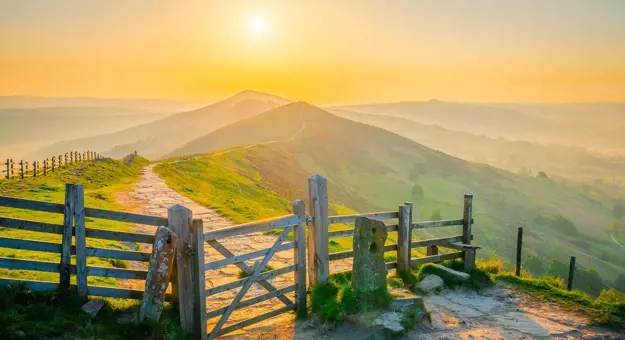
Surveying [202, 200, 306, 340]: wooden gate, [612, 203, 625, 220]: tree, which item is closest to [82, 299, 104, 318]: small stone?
[202, 200, 306, 340]: wooden gate

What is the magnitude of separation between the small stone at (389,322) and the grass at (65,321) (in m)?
3.62

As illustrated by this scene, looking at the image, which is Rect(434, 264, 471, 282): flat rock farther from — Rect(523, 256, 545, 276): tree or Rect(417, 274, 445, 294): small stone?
Rect(523, 256, 545, 276): tree

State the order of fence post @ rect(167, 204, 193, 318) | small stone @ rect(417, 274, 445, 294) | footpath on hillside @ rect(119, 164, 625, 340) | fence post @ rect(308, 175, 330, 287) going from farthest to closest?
small stone @ rect(417, 274, 445, 294), fence post @ rect(308, 175, 330, 287), footpath on hillside @ rect(119, 164, 625, 340), fence post @ rect(167, 204, 193, 318)

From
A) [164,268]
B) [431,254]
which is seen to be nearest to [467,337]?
[431,254]

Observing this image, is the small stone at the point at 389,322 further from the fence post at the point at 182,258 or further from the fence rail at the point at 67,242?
the fence rail at the point at 67,242

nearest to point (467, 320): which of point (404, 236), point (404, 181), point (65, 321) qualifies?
point (404, 236)

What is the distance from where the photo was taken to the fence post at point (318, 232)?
32.0ft

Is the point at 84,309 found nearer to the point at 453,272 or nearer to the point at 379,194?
the point at 453,272

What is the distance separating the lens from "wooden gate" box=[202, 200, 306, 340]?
319 inches

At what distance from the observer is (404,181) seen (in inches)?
4262

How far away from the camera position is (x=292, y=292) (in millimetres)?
10289

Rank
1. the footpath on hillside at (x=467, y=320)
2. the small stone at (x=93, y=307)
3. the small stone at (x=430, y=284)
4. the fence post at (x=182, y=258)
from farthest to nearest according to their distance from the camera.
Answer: the small stone at (x=430, y=284) < the footpath on hillside at (x=467, y=320) < the fence post at (x=182, y=258) < the small stone at (x=93, y=307)

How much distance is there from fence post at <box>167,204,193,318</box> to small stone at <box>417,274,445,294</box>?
621 centimetres

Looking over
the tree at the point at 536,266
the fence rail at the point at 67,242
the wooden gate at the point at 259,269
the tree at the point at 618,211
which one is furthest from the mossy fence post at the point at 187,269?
the tree at the point at 618,211
